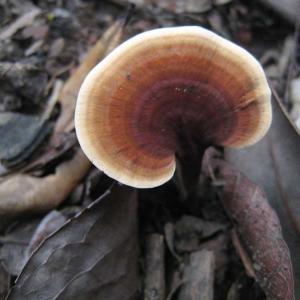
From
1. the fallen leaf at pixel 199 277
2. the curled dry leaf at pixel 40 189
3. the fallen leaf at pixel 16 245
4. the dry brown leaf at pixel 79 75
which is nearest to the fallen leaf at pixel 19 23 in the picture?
the dry brown leaf at pixel 79 75

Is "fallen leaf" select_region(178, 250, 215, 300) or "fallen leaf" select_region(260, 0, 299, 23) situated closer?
"fallen leaf" select_region(178, 250, 215, 300)

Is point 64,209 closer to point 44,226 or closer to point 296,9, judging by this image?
point 44,226

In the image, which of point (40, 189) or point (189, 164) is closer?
point (189, 164)

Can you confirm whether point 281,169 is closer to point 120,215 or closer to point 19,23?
point 120,215

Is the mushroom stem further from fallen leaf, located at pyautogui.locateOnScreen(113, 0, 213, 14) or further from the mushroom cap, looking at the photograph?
fallen leaf, located at pyautogui.locateOnScreen(113, 0, 213, 14)

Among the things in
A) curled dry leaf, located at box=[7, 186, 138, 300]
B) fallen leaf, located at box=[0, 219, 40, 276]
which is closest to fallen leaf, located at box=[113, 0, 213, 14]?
curled dry leaf, located at box=[7, 186, 138, 300]

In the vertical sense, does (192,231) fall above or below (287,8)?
below

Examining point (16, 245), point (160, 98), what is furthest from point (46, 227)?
point (160, 98)
